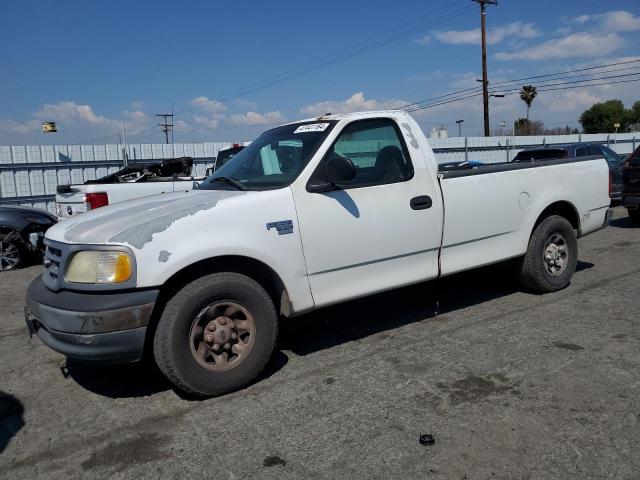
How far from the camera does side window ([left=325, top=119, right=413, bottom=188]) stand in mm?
4418

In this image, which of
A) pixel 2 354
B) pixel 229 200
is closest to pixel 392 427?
pixel 229 200

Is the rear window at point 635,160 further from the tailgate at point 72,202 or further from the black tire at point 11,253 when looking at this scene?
the black tire at point 11,253

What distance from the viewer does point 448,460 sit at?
2.80 m

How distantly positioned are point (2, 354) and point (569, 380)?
4.63 m

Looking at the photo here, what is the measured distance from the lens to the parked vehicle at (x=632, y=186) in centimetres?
1009

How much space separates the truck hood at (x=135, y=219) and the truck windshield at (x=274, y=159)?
0.85 ft

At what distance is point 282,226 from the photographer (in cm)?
386

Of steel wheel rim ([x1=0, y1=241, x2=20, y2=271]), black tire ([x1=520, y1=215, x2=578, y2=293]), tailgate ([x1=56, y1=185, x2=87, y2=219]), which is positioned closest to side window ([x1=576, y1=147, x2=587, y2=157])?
black tire ([x1=520, y1=215, x2=578, y2=293])

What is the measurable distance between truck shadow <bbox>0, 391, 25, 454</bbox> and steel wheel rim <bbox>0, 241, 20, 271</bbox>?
601 cm

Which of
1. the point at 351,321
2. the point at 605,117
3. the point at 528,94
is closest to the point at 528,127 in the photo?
the point at 528,94

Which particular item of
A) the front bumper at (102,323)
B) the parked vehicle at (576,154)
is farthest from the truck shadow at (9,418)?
the parked vehicle at (576,154)

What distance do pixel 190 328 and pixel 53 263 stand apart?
1084 mm

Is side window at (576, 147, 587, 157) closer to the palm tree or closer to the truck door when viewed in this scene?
the truck door

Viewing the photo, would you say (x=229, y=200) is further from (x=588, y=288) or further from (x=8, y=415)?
(x=588, y=288)
